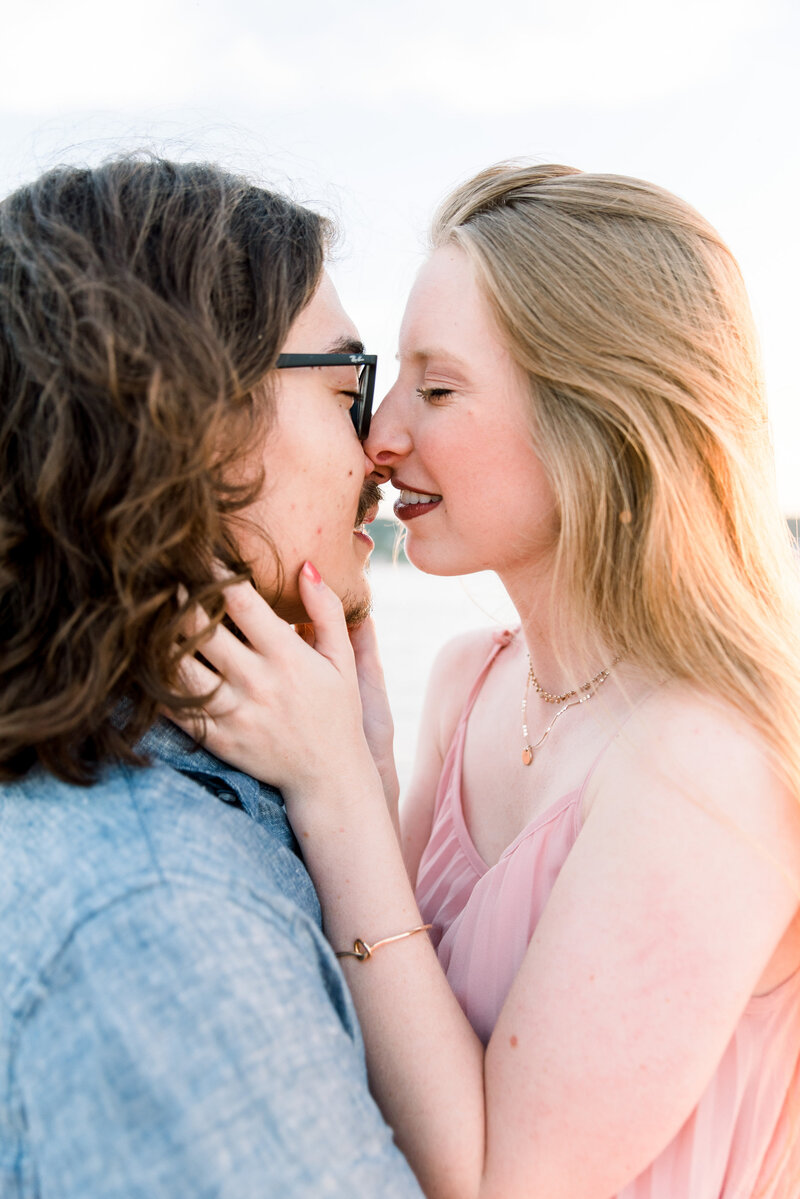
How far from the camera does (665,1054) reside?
5.25 ft

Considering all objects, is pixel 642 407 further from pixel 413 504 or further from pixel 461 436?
pixel 413 504

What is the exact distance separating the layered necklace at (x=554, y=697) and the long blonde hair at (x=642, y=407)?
13 centimetres

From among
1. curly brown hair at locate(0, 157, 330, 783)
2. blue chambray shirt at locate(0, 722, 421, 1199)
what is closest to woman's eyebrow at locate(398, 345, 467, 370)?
curly brown hair at locate(0, 157, 330, 783)

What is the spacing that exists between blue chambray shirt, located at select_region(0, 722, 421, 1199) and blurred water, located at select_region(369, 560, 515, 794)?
14.8 feet

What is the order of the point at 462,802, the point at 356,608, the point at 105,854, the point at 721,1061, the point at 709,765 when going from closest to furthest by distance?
the point at 105,854
the point at 709,765
the point at 721,1061
the point at 356,608
the point at 462,802

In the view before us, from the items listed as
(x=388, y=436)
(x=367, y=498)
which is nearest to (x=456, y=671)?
(x=367, y=498)

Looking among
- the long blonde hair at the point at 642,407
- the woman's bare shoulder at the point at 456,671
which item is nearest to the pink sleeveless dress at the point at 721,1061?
the long blonde hair at the point at 642,407

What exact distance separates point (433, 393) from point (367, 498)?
0.38m

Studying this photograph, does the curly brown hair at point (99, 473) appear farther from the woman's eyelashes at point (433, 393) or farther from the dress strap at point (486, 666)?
the dress strap at point (486, 666)

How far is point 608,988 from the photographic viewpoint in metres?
1.63

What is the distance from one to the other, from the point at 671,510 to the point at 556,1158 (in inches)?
54.4

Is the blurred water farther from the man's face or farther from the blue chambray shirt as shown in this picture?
the blue chambray shirt

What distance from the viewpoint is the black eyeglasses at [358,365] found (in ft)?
7.21

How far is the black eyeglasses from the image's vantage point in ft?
7.21
